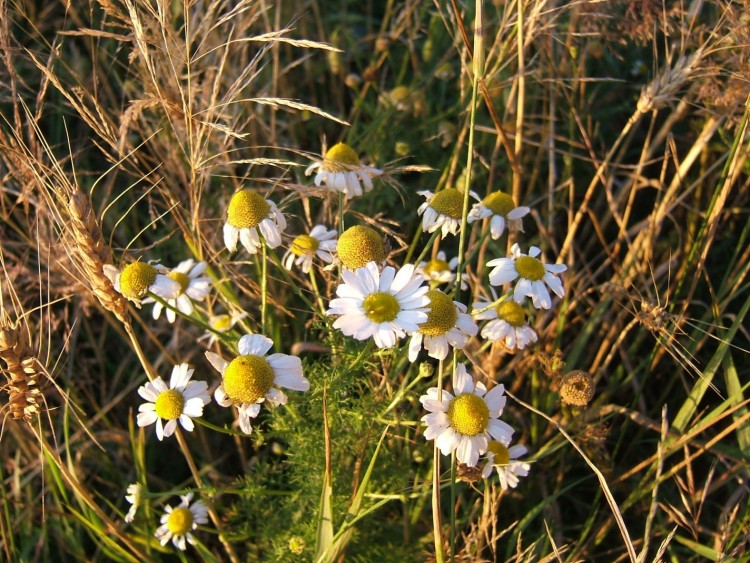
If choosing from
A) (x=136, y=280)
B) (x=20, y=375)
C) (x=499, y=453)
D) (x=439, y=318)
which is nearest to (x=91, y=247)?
(x=136, y=280)

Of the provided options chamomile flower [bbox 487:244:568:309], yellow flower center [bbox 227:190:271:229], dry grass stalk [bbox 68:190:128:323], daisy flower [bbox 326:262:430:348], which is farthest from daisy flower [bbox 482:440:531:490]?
dry grass stalk [bbox 68:190:128:323]

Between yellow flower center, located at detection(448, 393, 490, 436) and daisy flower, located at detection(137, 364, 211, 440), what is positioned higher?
yellow flower center, located at detection(448, 393, 490, 436)

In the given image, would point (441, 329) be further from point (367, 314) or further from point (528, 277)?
point (528, 277)

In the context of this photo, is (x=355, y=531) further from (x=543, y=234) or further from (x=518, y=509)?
(x=543, y=234)

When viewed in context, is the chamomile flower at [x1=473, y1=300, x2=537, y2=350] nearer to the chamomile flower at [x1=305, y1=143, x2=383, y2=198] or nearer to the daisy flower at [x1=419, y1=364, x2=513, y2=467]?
the daisy flower at [x1=419, y1=364, x2=513, y2=467]

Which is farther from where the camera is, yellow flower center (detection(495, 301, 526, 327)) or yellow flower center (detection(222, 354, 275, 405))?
yellow flower center (detection(495, 301, 526, 327))

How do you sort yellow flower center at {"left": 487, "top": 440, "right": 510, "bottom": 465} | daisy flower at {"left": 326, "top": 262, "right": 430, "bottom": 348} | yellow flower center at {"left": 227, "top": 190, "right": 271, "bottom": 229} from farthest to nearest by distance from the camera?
yellow flower center at {"left": 487, "top": 440, "right": 510, "bottom": 465}, yellow flower center at {"left": 227, "top": 190, "right": 271, "bottom": 229}, daisy flower at {"left": 326, "top": 262, "right": 430, "bottom": 348}
